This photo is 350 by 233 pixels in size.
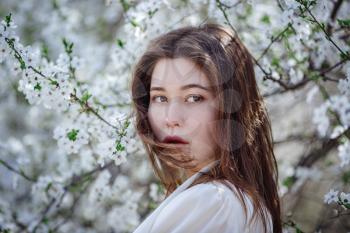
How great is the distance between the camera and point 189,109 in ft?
5.34

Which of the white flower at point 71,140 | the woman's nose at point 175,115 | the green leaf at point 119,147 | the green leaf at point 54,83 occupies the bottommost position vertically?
the green leaf at point 119,147

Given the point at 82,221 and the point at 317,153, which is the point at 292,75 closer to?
the point at 317,153

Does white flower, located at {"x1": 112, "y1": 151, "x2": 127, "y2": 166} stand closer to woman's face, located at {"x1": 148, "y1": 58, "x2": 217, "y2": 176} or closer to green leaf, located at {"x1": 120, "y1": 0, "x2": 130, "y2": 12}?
woman's face, located at {"x1": 148, "y1": 58, "x2": 217, "y2": 176}

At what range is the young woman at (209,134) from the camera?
4.68 feet

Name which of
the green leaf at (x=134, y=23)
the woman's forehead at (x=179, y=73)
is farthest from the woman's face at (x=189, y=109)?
the green leaf at (x=134, y=23)

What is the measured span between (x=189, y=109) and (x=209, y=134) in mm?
111

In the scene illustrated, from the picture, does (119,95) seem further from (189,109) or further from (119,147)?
(189,109)

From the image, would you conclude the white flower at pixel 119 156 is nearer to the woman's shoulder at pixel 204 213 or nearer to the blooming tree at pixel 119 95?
the blooming tree at pixel 119 95

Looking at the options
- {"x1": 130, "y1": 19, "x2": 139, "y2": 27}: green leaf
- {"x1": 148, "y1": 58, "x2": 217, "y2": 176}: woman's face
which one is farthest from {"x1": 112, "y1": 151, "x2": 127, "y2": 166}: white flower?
{"x1": 130, "y1": 19, "x2": 139, "y2": 27}: green leaf

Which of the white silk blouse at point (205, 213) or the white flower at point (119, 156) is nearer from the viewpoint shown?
the white silk blouse at point (205, 213)

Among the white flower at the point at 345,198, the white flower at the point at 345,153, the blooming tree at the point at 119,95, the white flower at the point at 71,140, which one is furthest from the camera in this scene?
the white flower at the point at 345,153

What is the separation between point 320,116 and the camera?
2301 millimetres

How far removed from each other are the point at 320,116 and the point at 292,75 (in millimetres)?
252

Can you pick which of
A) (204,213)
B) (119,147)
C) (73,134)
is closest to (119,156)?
(119,147)
